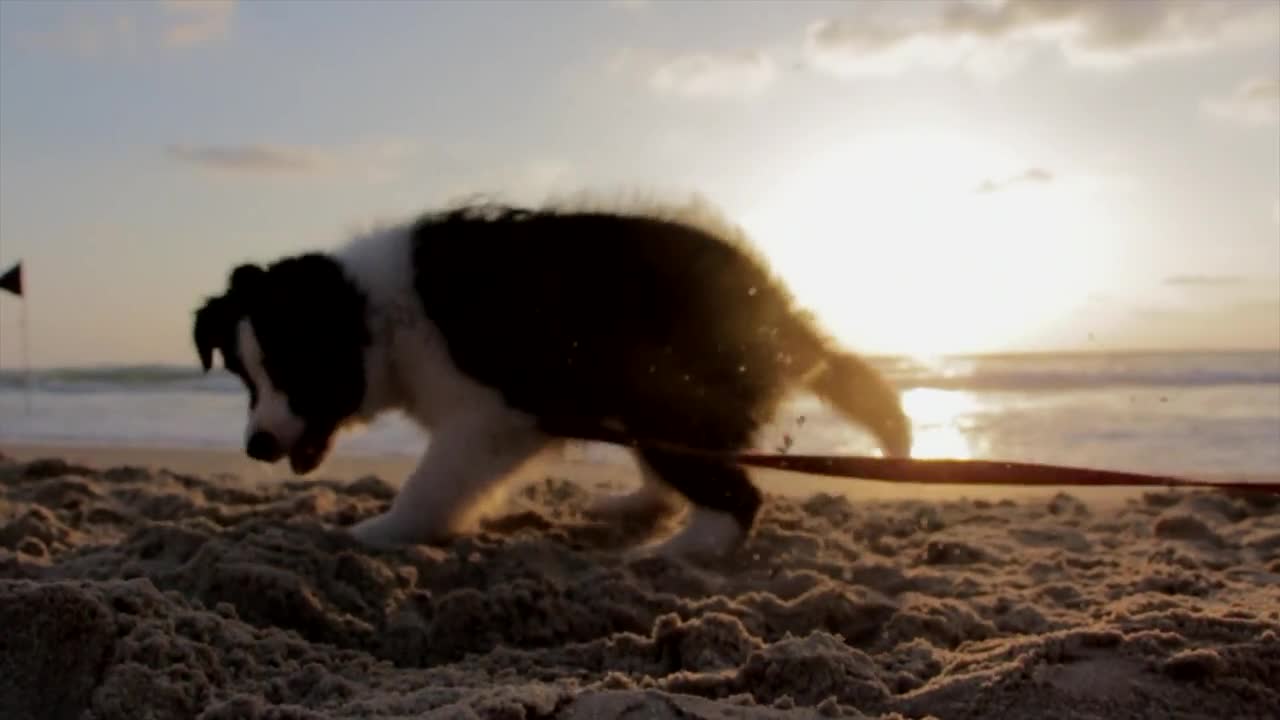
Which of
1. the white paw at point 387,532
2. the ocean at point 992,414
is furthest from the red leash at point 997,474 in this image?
the ocean at point 992,414

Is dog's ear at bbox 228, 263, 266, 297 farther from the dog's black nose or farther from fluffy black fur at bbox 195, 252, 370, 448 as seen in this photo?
the dog's black nose

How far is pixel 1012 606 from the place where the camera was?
314 cm

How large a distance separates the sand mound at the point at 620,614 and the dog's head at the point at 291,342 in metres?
0.31

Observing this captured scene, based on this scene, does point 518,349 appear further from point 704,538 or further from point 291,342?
point 704,538

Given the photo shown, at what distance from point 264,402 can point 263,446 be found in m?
0.14

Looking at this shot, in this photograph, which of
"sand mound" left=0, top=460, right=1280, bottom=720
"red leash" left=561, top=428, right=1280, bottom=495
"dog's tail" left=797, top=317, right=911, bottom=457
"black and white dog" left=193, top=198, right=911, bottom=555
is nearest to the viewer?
"sand mound" left=0, top=460, right=1280, bottom=720

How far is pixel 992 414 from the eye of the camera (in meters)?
11.1

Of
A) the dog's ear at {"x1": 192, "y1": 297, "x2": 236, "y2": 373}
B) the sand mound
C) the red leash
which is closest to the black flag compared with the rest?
the sand mound

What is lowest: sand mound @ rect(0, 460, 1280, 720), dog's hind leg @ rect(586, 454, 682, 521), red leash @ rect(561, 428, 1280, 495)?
sand mound @ rect(0, 460, 1280, 720)

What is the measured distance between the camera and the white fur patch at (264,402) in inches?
163

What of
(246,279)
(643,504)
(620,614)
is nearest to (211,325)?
(246,279)

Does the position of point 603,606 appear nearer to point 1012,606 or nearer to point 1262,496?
point 1012,606

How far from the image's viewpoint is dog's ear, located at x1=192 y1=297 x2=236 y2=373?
4202mm

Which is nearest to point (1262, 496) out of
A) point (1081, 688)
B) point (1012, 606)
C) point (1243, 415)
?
point (1012, 606)
